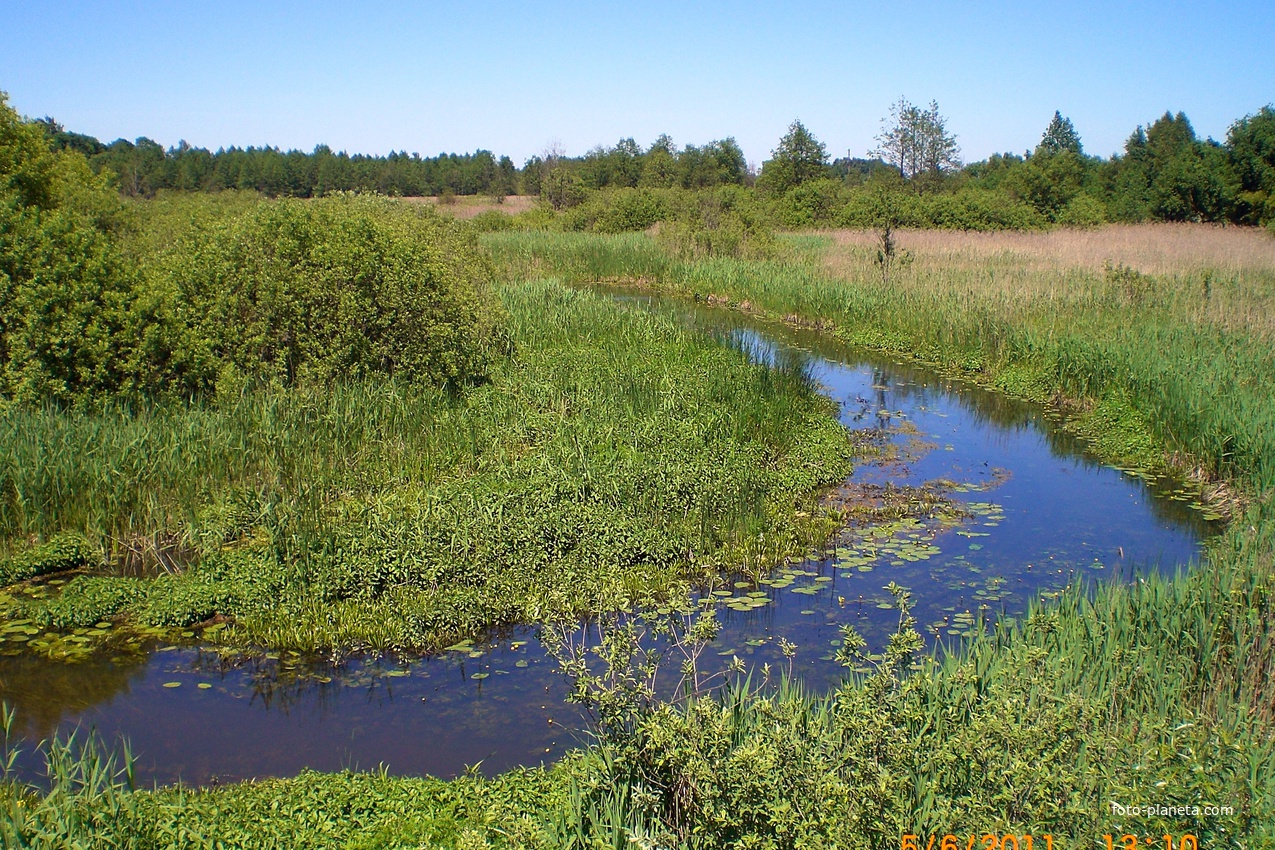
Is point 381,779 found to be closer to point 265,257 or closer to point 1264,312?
point 265,257

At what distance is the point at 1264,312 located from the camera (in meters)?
14.3

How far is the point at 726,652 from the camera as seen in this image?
21.0 feet

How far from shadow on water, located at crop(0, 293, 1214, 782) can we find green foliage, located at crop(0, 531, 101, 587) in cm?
125

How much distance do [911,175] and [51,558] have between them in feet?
164

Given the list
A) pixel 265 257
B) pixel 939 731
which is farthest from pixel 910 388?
pixel 939 731

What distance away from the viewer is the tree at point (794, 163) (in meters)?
44.9

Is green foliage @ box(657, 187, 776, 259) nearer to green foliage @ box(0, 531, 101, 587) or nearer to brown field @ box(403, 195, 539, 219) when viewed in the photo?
brown field @ box(403, 195, 539, 219)

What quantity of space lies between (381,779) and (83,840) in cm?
129

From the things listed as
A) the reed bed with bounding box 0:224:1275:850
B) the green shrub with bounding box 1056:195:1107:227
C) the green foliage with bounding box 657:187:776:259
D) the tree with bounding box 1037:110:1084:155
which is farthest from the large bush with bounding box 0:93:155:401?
the tree with bounding box 1037:110:1084:155

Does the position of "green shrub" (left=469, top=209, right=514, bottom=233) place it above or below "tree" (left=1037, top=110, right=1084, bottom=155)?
below

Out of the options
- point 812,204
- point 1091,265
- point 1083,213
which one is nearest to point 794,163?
point 812,204
